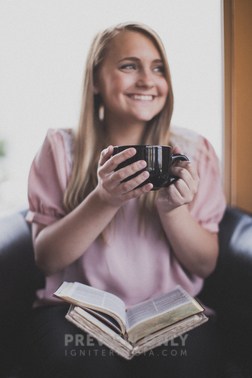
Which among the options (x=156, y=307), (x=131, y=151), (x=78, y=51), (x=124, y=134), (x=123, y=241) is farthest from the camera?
(x=78, y=51)

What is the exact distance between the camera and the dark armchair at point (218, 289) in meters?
0.67

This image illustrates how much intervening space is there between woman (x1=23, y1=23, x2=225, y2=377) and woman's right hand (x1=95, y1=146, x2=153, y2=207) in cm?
2

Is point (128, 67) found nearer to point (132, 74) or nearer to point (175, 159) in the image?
point (132, 74)

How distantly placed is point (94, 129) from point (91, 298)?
1.77 feet

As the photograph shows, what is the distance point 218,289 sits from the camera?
0.83 meters

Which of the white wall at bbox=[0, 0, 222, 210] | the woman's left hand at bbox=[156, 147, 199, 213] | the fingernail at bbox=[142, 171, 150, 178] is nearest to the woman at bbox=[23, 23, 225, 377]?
the woman's left hand at bbox=[156, 147, 199, 213]

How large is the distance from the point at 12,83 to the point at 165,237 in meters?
1.17

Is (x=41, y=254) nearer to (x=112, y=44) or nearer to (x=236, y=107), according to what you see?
(x=112, y=44)

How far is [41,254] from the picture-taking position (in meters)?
0.73

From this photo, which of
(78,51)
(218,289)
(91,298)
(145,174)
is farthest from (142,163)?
(78,51)

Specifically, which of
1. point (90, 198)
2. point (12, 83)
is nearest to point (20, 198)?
point (12, 83)

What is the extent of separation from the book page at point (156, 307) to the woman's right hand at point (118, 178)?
253 millimetres

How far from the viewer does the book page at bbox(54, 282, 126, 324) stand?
0.52 metres

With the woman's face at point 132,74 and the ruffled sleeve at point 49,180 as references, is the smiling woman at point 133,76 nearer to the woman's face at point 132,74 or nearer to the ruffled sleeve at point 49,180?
the woman's face at point 132,74
